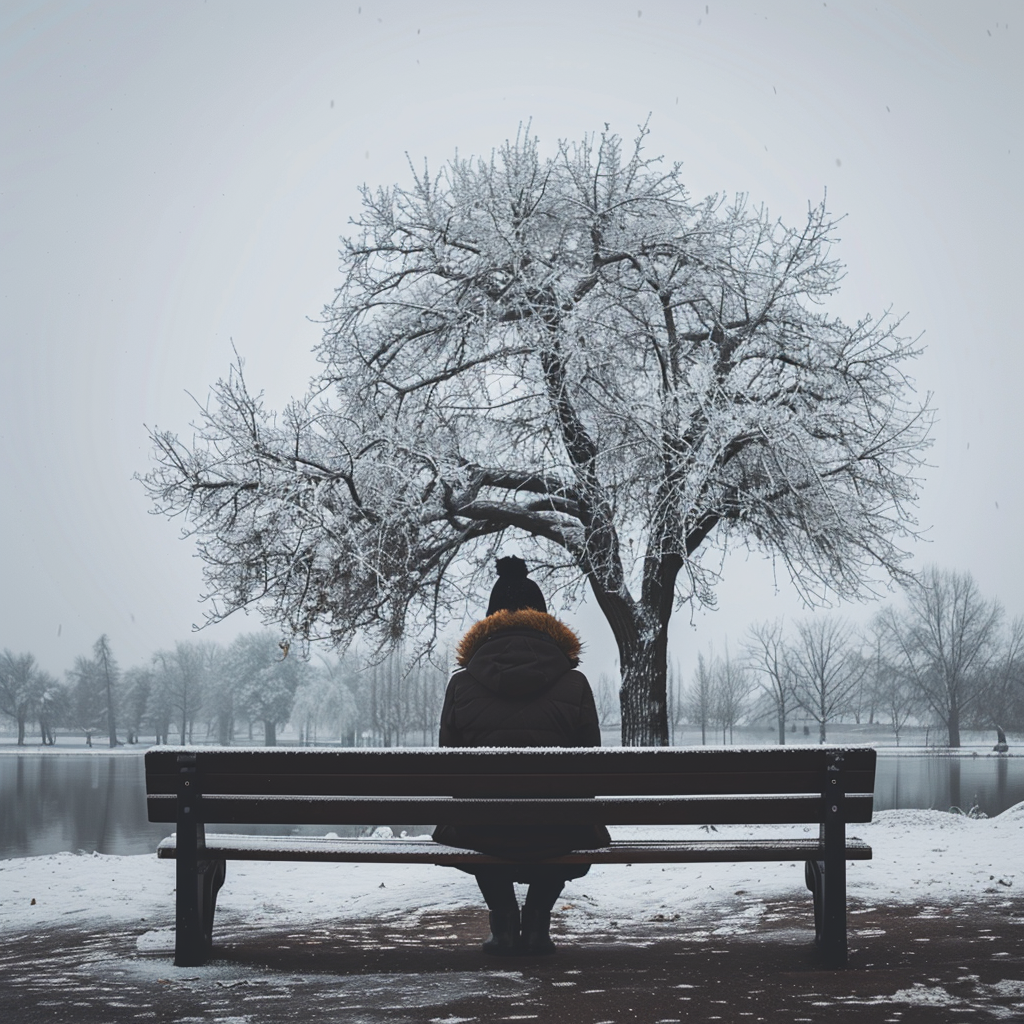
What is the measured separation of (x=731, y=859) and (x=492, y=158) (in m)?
10.8

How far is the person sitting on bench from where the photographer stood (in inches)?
181

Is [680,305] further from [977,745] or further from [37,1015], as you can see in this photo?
[977,745]

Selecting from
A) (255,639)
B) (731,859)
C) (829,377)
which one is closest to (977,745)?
(255,639)

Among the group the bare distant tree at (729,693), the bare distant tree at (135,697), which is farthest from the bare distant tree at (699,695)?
the bare distant tree at (135,697)

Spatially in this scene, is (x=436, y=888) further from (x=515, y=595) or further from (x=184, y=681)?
(x=184, y=681)

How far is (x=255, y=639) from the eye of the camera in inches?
2810

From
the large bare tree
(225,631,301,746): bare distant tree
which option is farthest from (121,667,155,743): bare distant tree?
the large bare tree

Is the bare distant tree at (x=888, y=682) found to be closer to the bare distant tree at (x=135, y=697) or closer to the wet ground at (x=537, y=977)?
the bare distant tree at (x=135, y=697)

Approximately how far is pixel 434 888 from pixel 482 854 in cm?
311

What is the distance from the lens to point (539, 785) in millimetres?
4305

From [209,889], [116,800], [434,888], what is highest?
[209,889]

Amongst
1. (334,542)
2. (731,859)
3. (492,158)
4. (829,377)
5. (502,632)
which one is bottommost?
(731,859)

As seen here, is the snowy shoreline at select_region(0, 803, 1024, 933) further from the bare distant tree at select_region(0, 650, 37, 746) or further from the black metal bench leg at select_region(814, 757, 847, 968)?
the bare distant tree at select_region(0, 650, 37, 746)

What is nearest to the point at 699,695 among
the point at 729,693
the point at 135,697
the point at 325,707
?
the point at 729,693
